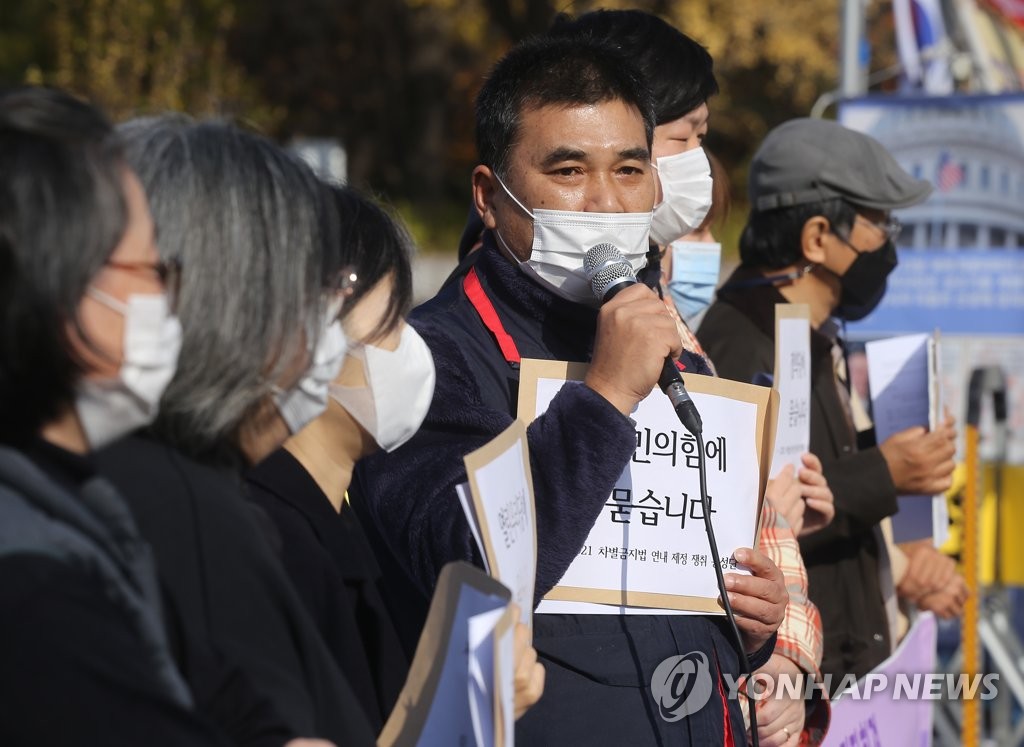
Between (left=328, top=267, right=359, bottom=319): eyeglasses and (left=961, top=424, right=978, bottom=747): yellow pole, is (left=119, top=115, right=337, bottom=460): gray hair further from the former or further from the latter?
(left=961, top=424, right=978, bottom=747): yellow pole

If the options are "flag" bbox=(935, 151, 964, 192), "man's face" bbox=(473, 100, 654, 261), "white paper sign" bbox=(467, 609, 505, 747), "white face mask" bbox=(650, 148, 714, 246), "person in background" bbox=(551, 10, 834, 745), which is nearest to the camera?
"white paper sign" bbox=(467, 609, 505, 747)

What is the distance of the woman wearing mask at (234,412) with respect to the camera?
160 centimetres

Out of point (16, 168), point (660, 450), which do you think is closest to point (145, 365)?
point (16, 168)

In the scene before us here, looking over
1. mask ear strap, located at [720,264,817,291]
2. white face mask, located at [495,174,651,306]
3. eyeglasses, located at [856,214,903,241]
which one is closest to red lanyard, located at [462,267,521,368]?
white face mask, located at [495,174,651,306]

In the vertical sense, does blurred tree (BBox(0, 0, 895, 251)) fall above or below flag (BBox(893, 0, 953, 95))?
above

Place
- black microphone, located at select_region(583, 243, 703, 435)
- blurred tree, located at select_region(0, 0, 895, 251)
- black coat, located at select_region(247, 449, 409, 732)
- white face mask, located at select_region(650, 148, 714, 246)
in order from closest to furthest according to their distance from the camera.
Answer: black coat, located at select_region(247, 449, 409, 732) → black microphone, located at select_region(583, 243, 703, 435) → white face mask, located at select_region(650, 148, 714, 246) → blurred tree, located at select_region(0, 0, 895, 251)

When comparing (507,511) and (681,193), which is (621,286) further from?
(681,193)

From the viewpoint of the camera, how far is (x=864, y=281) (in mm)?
4289

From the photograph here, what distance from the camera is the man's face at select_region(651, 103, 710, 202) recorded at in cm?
353

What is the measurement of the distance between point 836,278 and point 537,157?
5.93ft

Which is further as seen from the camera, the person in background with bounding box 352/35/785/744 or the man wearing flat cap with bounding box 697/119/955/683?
the man wearing flat cap with bounding box 697/119/955/683

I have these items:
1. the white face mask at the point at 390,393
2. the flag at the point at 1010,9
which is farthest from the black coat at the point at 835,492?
the flag at the point at 1010,9

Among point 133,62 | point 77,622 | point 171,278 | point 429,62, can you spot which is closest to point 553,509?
point 171,278

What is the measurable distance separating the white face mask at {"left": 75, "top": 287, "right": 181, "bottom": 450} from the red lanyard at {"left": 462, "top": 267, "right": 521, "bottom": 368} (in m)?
1.17
